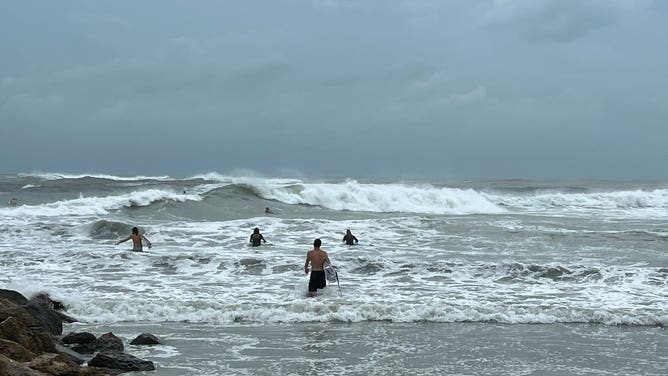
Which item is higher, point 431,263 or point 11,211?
point 11,211

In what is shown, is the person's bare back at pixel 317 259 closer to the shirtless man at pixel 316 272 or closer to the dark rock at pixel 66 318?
the shirtless man at pixel 316 272

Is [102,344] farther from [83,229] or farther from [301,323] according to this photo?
[83,229]

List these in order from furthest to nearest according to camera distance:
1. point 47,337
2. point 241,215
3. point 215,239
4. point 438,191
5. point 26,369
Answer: point 438,191 → point 241,215 → point 215,239 → point 47,337 → point 26,369

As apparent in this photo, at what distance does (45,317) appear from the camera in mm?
9039

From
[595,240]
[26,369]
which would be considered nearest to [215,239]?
[595,240]

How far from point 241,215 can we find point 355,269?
13.8 m

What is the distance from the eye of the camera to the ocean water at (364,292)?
8.50 meters

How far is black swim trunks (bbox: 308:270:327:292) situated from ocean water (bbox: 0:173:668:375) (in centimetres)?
24

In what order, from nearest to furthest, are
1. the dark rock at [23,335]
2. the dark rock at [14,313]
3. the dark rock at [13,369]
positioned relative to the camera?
the dark rock at [13,369] < the dark rock at [23,335] < the dark rock at [14,313]

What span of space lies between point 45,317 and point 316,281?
506 centimetres

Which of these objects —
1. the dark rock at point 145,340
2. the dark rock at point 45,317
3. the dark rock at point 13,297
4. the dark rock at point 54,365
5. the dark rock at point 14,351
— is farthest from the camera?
the dark rock at point 13,297

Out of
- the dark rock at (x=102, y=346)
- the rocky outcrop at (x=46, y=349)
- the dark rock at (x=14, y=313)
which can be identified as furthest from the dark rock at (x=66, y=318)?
the dark rock at (x=14, y=313)

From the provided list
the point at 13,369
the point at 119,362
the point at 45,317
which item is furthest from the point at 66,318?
the point at 13,369

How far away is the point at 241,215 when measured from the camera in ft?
93.7
